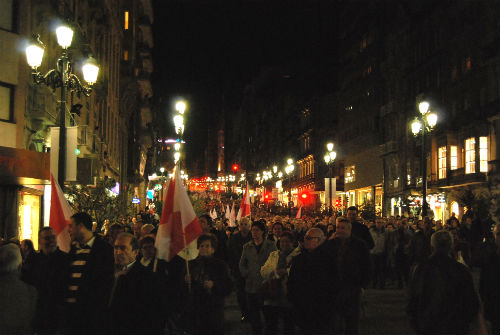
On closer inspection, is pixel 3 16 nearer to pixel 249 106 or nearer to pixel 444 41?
pixel 444 41

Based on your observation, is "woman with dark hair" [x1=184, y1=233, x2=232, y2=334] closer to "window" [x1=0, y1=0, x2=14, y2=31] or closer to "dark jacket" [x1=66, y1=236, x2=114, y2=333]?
"dark jacket" [x1=66, y1=236, x2=114, y2=333]

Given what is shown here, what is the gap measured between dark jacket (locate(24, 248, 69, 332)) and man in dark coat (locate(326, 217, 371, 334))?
4016 mm

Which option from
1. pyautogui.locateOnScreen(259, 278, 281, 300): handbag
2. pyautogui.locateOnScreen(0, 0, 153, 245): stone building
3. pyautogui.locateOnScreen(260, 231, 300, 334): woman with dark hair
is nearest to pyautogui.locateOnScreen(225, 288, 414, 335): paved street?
pyautogui.locateOnScreen(260, 231, 300, 334): woman with dark hair

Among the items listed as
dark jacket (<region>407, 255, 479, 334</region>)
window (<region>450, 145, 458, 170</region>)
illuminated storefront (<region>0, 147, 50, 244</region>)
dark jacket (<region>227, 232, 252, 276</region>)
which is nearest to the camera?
dark jacket (<region>407, 255, 479, 334</region>)

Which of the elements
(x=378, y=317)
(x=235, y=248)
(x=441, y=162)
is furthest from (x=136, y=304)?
(x=441, y=162)

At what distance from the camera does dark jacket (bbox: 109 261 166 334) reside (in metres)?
6.41

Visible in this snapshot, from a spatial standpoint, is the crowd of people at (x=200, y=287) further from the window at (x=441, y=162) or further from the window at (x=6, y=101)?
the window at (x=441, y=162)

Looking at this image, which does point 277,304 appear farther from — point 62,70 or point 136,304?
point 62,70

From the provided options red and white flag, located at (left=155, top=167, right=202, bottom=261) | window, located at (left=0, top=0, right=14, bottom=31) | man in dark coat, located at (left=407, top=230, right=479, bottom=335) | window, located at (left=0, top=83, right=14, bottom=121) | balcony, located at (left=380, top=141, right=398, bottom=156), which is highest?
window, located at (left=0, top=0, right=14, bottom=31)

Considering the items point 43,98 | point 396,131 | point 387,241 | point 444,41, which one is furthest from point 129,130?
point 387,241

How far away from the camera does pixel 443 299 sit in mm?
6410

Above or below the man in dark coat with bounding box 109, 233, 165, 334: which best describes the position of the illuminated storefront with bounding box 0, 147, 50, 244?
above

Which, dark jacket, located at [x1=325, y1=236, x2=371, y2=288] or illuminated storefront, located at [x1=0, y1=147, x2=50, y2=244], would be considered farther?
illuminated storefront, located at [x1=0, y1=147, x2=50, y2=244]

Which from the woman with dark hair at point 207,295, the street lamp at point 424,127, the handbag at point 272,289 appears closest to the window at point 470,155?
the street lamp at point 424,127
